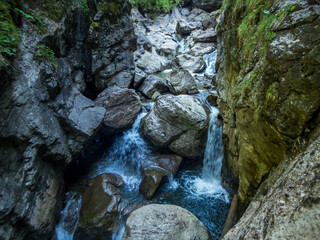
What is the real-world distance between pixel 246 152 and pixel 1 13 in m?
7.11

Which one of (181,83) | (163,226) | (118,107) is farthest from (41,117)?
(181,83)

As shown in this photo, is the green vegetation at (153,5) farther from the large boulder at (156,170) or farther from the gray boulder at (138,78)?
the large boulder at (156,170)

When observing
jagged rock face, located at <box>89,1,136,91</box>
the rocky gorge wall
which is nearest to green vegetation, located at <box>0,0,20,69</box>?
the rocky gorge wall

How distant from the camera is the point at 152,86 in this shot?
1152 centimetres

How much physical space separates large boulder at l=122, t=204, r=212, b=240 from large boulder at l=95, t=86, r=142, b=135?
16.7 ft

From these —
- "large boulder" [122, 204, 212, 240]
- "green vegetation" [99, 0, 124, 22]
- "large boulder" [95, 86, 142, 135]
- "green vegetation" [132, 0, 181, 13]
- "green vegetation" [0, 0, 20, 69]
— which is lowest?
"large boulder" [122, 204, 212, 240]

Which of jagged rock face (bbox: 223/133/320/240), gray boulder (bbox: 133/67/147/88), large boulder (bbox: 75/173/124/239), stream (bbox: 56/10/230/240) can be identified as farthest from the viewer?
gray boulder (bbox: 133/67/147/88)

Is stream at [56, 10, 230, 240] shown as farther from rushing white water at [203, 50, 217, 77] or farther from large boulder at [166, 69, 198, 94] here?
rushing white water at [203, 50, 217, 77]

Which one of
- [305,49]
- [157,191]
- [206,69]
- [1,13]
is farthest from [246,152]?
[206,69]

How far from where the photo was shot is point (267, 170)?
3568mm

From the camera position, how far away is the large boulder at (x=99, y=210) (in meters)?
5.38

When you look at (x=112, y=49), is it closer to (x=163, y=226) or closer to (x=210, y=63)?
(x=163, y=226)

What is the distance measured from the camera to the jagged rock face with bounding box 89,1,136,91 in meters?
9.05

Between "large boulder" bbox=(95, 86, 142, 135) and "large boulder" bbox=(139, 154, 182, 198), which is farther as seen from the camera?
"large boulder" bbox=(95, 86, 142, 135)
